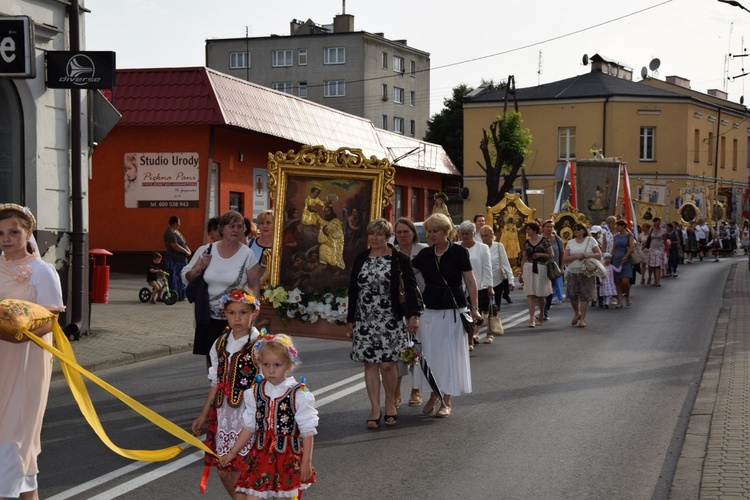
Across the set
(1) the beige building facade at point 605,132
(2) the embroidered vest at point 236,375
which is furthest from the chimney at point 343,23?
(2) the embroidered vest at point 236,375

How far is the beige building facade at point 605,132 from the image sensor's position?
61.6 metres

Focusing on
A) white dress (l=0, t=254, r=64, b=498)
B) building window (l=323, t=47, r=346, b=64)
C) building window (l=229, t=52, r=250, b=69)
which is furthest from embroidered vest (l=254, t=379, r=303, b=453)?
building window (l=229, t=52, r=250, b=69)

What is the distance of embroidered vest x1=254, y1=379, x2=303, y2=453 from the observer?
5.25 meters

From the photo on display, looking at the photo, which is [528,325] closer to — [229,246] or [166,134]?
[229,246]

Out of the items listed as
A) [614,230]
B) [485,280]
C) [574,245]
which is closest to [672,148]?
[614,230]

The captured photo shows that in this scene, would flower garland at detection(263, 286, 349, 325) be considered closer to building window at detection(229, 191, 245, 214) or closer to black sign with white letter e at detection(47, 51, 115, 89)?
black sign with white letter e at detection(47, 51, 115, 89)

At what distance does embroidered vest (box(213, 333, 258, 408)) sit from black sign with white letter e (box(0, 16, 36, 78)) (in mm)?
8141

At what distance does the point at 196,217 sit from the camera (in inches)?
1091

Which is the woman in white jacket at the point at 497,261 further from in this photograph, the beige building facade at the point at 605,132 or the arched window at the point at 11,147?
the beige building facade at the point at 605,132

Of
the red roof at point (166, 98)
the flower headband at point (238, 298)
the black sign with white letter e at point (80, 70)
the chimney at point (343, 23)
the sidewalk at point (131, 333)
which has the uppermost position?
the chimney at point (343, 23)

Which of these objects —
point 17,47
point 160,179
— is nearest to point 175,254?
point 160,179

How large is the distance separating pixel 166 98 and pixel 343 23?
60.0 metres

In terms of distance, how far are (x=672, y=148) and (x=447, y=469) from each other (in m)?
57.5

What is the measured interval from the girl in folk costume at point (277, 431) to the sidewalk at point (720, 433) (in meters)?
2.54
